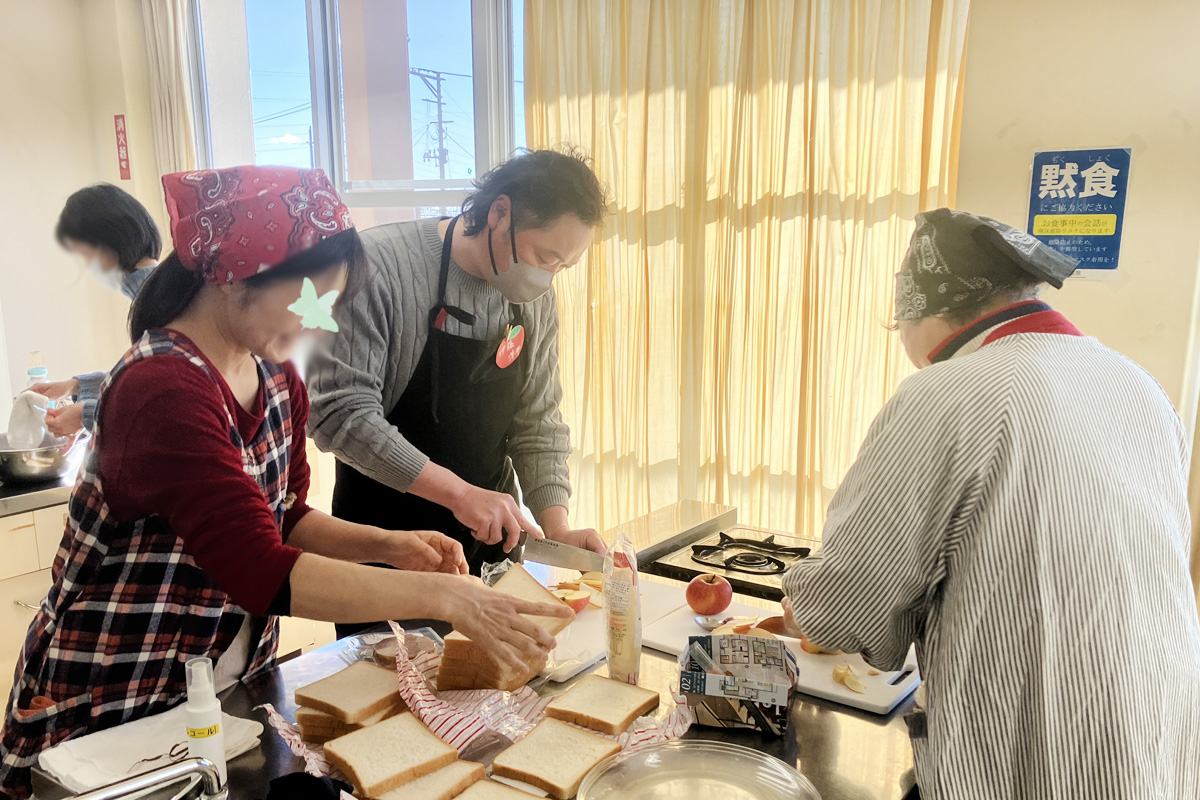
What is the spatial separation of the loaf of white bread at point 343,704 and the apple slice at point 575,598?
0.38m

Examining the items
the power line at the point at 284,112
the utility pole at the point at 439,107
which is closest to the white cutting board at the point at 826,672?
the utility pole at the point at 439,107

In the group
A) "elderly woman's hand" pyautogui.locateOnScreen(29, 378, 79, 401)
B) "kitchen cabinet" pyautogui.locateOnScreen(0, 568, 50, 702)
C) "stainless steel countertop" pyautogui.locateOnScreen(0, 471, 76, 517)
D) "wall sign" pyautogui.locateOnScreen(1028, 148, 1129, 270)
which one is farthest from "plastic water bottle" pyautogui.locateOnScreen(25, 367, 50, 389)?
"wall sign" pyautogui.locateOnScreen(1028, 148, 1129, 270)

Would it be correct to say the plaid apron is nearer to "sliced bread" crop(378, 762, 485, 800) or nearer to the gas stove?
"sliced bread" crop(378, 762, 485, 800)

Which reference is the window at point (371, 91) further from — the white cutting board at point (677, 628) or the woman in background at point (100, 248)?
the white cutting board at point (677, 628)

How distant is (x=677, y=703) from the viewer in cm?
114

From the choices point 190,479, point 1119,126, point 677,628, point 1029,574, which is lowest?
point 677,628

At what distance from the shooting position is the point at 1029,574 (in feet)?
3.13

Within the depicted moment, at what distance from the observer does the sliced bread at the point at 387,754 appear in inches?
36.7

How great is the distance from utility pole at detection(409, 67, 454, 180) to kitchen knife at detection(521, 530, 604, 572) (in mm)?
2546

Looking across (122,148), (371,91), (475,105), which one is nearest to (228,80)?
(122,148)

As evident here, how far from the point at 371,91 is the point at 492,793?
3683 millimetres

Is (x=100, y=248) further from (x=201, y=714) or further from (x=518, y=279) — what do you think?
(x=518, y=279)

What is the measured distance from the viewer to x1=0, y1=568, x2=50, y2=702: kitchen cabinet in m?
2.45

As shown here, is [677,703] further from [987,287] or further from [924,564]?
[987,287]
